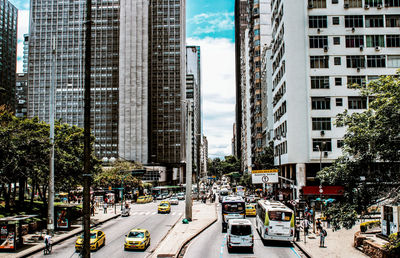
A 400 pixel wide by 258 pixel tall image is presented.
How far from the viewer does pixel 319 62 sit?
56.4 m

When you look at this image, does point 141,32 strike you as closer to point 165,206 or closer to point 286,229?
point 165,206

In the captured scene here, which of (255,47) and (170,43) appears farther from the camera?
(170,43)

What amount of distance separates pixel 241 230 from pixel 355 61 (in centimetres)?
4038

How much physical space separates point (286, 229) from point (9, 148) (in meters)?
20.5

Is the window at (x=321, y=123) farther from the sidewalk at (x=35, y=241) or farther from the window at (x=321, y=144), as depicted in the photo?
the sidewalk at (x=35, y=241)

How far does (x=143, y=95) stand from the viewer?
134750mm

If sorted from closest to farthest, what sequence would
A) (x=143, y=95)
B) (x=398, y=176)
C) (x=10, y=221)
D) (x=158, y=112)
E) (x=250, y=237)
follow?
(x=398, y=176) < (x=250, y=237) < (x=10, y=221) < (x=143, y=95) < (x=158, y=112)

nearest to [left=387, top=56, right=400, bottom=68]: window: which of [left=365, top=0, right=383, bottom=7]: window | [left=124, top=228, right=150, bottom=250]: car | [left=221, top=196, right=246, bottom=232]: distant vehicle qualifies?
[left=365, top=0, right=383, bottom=7]: window

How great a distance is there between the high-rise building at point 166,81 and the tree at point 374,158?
122518 millimetres

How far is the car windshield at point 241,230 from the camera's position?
2523 centimetres

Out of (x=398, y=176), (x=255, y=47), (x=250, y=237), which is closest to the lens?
(x=398, y=176)

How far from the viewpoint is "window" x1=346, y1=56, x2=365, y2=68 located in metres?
55.9

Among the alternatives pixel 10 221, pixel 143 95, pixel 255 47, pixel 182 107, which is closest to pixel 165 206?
pixel 10 221

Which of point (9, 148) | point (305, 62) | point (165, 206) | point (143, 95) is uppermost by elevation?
point (143, 95)
